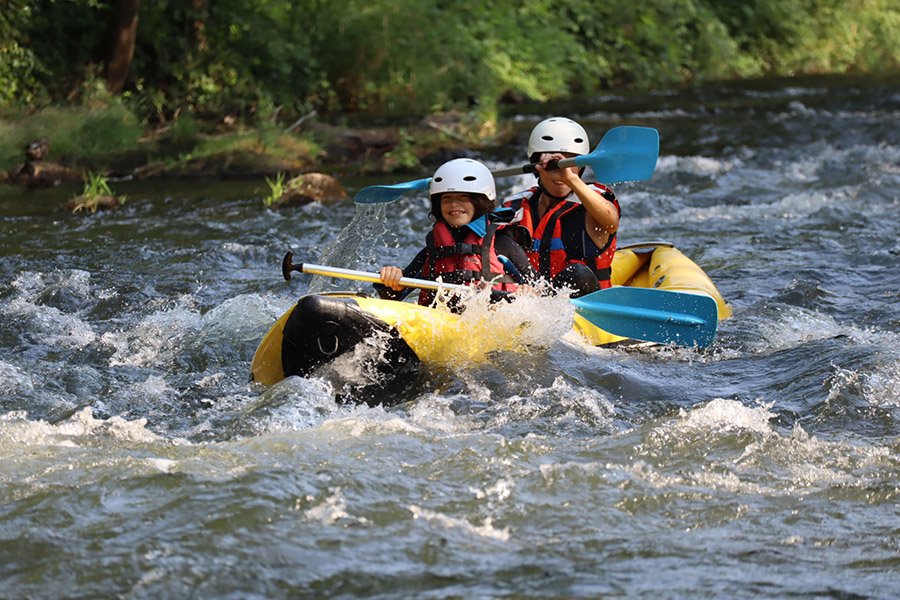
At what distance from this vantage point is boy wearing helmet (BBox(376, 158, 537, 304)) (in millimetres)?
4523

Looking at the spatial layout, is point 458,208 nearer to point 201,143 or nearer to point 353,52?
point 201,143

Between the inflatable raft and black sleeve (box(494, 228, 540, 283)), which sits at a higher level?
black sleeve (box(494, 228, 540, 283))

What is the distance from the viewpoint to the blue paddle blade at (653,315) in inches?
185

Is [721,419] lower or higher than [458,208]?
lower

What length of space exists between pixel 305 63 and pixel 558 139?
36.0 feet

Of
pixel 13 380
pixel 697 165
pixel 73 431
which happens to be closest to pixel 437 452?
pixel 73 431

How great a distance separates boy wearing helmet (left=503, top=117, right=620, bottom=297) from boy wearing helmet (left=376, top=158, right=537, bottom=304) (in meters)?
0.33

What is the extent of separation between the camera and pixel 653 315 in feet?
15.4

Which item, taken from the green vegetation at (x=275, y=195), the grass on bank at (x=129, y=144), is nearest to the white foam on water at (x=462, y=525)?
the green vegetation at (x=275, y=195)

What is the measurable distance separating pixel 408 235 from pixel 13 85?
22.1 feet

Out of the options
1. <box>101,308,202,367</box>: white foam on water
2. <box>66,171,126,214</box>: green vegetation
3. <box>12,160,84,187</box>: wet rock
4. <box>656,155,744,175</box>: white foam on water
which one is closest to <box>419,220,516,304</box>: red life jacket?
<box>101,308,202,367</box>: white foam on water

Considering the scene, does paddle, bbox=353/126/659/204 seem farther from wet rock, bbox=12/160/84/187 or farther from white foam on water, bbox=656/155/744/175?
wet rock, bbox=12/160/84/187

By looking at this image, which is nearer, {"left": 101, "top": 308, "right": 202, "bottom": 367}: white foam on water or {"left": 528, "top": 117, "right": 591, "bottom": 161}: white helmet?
{"left": 101, "top": 308, "right": 202, "bottom": 367}: white foam on water

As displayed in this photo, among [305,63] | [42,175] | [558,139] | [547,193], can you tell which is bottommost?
[42,175]
